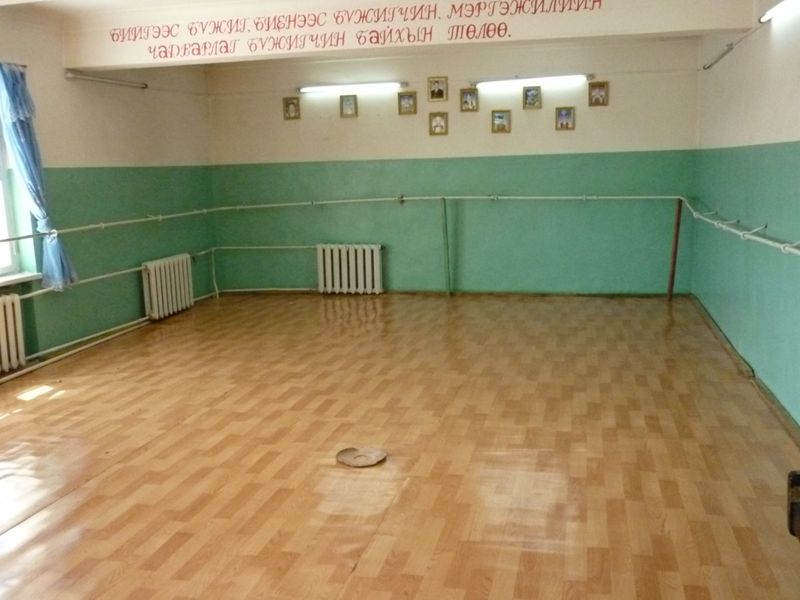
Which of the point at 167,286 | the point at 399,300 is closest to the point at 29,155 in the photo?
the point at 167,286

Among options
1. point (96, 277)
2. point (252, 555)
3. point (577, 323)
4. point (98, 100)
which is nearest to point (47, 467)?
point (252, 555)

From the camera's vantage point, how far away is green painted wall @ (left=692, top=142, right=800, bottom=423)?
4355 mm

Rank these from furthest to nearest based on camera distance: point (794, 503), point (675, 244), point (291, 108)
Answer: point (291, 108) < point (675, 244) < point (794, 503)

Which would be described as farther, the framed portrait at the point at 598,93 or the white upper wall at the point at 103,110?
the framed portrait at the point at 598,93

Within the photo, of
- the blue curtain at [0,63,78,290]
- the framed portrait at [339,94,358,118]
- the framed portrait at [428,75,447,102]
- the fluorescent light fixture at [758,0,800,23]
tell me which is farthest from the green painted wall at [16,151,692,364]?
the fluorescent light fixture at [758,0,800,23]

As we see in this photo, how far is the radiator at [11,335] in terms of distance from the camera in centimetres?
575

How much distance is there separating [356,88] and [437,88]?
0.91 meters

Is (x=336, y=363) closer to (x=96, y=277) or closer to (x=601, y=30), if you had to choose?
(x=96, y=277)

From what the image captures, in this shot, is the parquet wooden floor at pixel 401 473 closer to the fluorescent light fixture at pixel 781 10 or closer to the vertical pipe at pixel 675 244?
the vertical pipe at pixel 675 244

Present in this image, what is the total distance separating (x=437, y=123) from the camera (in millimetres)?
8562

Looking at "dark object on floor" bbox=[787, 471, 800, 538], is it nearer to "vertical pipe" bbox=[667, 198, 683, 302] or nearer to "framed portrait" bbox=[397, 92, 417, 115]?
"vertical pipe" bbox=[667, 198, 683, 302]

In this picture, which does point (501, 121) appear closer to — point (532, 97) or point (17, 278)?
point (532, 97)

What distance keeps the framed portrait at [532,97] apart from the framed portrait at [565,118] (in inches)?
8.6

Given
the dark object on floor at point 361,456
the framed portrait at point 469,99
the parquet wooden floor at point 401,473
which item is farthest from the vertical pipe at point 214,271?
the dark object on floor at point 361,456
